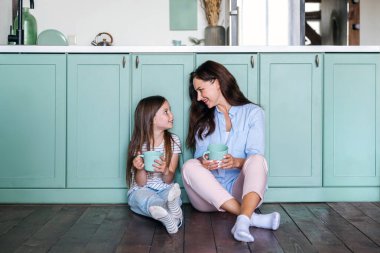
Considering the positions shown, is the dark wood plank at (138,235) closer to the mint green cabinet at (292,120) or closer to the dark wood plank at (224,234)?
the dark wood plank at (224,234)

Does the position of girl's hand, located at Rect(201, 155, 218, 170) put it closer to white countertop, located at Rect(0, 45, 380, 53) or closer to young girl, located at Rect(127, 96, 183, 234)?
young girl, located at Rect(127, 96, 183, 234)

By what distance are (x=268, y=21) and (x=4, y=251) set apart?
74.2 inches

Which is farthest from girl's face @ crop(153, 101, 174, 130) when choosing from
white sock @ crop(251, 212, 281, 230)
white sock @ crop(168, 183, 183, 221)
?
white sock @ crop(251, 212, 281, 230)

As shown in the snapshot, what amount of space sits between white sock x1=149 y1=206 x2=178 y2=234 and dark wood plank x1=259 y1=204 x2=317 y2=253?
0.42 meters

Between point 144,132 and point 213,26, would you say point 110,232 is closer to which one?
point 144,132

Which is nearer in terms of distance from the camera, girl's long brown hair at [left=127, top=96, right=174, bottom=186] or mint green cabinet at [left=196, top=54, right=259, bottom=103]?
girl's long brown hair at [left=127, top=96, right=174, bottom=186]

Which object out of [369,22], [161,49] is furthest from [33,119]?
[369,22]

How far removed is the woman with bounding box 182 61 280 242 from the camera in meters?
2.12

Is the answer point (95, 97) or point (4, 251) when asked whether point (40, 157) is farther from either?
point (4, 251)

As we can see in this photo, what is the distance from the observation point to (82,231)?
78.9 inches

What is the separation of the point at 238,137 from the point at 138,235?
0.75 metres

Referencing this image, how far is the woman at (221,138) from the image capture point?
6.97 ft

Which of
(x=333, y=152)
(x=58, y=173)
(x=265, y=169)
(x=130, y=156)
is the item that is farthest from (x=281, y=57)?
(x=58, y=173)

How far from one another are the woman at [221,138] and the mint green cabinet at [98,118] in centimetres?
39
